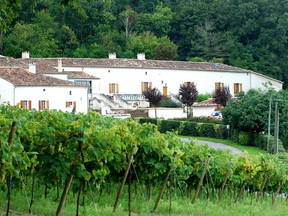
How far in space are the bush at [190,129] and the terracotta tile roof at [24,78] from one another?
768 centimetres

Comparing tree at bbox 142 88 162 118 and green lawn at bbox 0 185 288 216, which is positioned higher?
tree at bbox 142 88 162 118

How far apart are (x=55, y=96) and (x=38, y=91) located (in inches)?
65.5

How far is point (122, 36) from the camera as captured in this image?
268ft

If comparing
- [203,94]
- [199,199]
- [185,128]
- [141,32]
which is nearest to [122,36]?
[141,32]

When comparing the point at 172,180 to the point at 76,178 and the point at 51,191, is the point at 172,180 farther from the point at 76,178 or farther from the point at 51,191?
the point at 76,178

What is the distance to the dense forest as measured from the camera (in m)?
76.2

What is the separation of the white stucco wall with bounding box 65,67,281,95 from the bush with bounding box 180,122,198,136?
42.4 feet

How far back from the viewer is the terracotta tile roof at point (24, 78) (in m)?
48.4

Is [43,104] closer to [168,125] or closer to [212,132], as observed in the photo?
[168,125]

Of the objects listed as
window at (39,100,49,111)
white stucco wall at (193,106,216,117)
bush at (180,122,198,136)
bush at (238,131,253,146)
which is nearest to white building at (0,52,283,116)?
white stucco wall at (193,106,216,117)

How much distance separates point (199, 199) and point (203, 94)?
50.5 m

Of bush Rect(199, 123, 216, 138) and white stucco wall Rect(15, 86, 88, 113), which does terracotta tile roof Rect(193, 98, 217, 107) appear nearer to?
bush Rect(199, 123, 216, 138)

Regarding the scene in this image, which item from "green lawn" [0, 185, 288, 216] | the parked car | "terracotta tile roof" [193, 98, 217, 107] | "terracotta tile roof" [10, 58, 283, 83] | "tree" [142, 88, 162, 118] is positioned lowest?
"green lawn" [0, 185, 288, 216]

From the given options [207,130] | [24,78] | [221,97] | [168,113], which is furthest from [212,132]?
[24,78]
